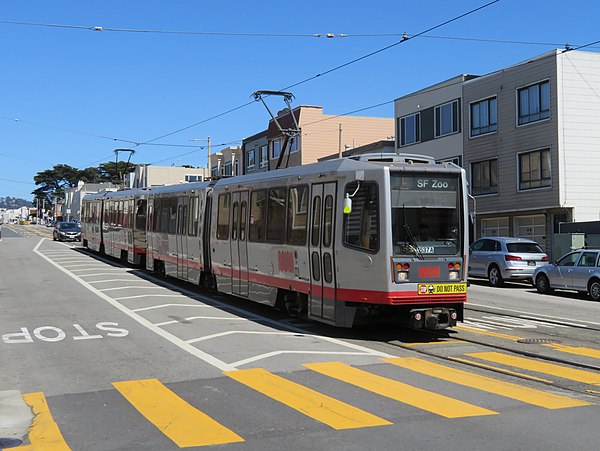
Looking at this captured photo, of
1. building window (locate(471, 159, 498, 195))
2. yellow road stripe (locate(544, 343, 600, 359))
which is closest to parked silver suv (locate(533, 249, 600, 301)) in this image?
yellow road stripe (locate(544, 343, 600, 359))

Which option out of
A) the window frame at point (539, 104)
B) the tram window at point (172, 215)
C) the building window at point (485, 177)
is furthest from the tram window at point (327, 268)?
the building window at point (485, 177)

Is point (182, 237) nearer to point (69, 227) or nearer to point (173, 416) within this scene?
point (173, 416)

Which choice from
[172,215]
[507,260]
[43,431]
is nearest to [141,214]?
[172,215]

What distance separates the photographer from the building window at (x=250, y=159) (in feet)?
205

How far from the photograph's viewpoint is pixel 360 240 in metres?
11.8

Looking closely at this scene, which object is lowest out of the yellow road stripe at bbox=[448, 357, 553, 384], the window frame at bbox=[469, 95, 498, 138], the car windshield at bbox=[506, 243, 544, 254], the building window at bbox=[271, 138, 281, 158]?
the yellow road stripe at bbox=[448, 357, 553, 384]

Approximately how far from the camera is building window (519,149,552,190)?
31484 millimetres

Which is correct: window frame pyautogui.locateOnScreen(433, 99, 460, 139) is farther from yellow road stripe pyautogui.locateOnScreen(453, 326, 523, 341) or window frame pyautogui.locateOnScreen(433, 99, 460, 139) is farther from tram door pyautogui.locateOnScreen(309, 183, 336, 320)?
tram door pyautogui.locateOnScreen(309, 183, 336, 320)

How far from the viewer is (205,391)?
8.20 m

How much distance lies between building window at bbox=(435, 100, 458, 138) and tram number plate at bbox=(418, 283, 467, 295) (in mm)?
26909

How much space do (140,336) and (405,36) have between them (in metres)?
13.2

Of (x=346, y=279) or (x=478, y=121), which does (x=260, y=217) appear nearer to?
(x=346, y=279)

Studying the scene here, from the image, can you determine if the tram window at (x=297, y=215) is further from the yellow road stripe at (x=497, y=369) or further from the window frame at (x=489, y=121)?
the window frame at (x=489, y=121)

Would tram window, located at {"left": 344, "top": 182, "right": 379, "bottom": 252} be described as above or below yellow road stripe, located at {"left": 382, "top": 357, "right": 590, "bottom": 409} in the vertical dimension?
above
